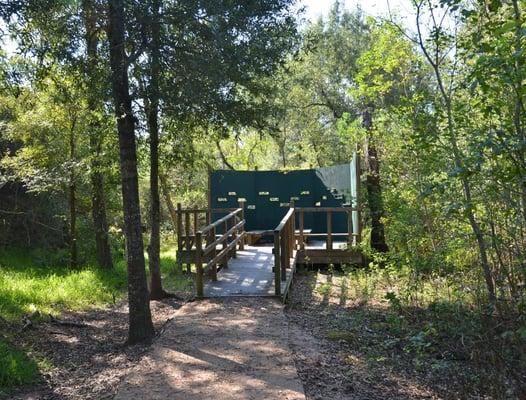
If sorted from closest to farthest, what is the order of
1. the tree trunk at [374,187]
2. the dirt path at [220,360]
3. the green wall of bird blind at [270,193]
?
the dirt path at [220,360] → the tree trunk at [374,187] → the green wall of bird blind at [270,193]

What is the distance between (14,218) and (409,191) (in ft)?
37.5

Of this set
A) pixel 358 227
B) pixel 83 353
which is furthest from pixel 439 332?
pixel 358 227

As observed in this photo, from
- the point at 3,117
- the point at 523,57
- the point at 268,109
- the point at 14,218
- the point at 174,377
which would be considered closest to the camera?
the point at 523,57

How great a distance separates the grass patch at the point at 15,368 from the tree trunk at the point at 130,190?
110 centimetres

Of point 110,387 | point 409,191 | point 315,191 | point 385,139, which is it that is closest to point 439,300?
point 409,191

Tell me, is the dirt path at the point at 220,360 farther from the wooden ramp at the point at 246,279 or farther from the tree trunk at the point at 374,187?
the tree trunk at the point at 374,187

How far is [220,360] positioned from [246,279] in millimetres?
3752

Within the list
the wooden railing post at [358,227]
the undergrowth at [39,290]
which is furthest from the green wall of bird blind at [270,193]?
the wooden railing post at [358,227]

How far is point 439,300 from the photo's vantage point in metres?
7.20

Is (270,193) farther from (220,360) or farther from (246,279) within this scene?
(220,360)

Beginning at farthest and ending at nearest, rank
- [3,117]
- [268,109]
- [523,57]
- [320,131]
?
[320,131], [3,117], [268,109], [523,57]

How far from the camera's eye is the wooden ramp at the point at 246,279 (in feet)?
26.5

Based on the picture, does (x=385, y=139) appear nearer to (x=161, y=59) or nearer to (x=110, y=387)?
(x=161, y=59)

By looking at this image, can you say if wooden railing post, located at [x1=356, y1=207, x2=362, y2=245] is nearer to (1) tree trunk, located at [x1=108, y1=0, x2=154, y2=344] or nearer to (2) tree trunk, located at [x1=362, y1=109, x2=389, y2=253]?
(2) tree trunk, located at [x1=362, y1=109, x2=389, y2=253]
